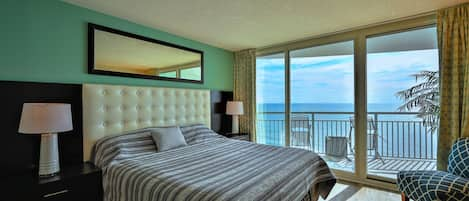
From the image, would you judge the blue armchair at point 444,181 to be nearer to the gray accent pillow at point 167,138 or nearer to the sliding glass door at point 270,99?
the sliding glass door at point 270,99

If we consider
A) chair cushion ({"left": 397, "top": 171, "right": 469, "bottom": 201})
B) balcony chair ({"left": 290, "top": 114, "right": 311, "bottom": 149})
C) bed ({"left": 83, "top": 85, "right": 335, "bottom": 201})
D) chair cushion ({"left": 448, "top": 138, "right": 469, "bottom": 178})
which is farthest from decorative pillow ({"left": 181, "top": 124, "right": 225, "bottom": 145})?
chair cushion ({"left": 448, "top": 138, "right": 469, "bottom": 178})

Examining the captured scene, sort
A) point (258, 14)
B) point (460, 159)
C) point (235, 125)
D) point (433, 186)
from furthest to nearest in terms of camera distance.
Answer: point (235, 125)
point (258, 14)
point (460, 159)
point (433, 186)

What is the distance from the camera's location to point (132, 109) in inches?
104

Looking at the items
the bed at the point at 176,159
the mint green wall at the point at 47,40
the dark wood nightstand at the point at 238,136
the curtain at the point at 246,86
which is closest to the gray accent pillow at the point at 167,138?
the bed at the point at 176,159

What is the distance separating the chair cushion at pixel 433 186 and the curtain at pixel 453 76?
2.04 feet

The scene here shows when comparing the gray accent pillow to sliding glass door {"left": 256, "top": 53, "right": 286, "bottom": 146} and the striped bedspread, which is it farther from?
sliding glass door {"left": 256, "top": 53, "right": 286, "bottom": 146}

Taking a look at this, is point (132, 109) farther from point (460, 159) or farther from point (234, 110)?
point (460, 159)

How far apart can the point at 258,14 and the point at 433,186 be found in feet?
7.88

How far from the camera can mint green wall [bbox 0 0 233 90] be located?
1.90m

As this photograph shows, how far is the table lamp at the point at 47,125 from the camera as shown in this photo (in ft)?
5.69

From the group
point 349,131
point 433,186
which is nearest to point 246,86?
point 349,131

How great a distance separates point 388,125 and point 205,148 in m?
3.39

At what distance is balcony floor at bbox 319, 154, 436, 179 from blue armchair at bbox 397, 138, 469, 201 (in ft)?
4.20

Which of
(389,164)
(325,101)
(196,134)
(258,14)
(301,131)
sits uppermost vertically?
(258,14)
